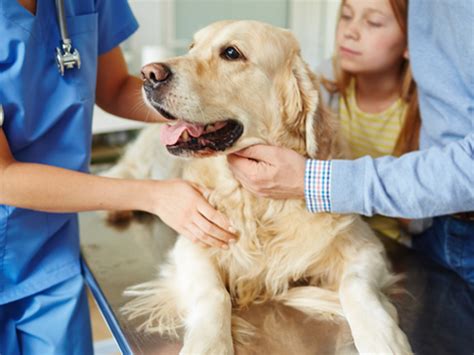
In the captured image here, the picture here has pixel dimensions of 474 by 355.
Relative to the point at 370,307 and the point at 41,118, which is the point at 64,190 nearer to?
the point at 41,118

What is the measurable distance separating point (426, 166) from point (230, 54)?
50cm

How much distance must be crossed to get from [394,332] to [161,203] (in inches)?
21.8

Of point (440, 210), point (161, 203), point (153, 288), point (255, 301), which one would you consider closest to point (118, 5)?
point (161, 203)

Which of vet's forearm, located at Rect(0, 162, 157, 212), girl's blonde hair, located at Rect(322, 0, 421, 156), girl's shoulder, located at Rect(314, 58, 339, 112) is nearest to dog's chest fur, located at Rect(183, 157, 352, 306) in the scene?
vet's forearm, located at Rect(0, 162, 157, 212)

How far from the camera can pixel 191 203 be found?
118cm

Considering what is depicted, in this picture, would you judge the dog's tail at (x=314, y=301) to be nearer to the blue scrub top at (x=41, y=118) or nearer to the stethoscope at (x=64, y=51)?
the blue scrub top at (x=41, y=118)

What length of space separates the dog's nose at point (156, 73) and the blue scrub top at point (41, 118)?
0.20 metres

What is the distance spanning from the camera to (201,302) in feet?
3.60

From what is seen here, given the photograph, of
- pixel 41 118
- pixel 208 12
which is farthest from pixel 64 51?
pixel 208 12

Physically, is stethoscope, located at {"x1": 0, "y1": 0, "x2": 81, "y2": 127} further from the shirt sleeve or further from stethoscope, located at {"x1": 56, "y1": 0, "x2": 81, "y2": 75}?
the shirt sleeve

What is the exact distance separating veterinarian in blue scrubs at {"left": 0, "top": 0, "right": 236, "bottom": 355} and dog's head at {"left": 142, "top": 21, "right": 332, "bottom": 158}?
13cm

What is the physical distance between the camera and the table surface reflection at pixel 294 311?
3.47ft

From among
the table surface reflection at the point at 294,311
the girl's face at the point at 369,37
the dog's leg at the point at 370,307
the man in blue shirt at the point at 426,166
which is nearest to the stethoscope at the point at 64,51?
the man in blue shirt at the point at 426,166

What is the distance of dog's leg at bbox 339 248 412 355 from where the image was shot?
3.21ft
